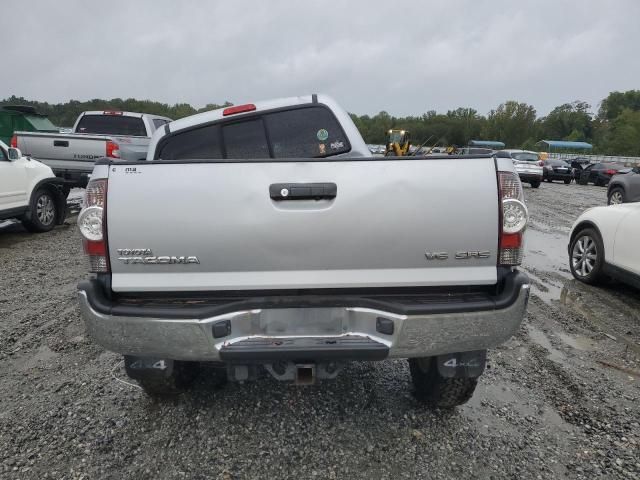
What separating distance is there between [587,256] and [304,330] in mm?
4993

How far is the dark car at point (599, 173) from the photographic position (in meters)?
24.7

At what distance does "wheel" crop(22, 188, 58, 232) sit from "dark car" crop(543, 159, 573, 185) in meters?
26.6

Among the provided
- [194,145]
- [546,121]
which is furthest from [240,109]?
[546,121]

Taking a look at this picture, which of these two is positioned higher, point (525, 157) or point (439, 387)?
point (525, 157)

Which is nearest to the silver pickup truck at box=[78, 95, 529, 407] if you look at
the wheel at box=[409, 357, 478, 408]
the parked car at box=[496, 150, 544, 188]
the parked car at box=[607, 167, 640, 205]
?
the wheel at box=[409, 357, 478, 408]

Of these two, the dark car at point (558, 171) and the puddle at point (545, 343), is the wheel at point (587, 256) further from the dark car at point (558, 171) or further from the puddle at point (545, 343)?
the dark car at point (558, 171)

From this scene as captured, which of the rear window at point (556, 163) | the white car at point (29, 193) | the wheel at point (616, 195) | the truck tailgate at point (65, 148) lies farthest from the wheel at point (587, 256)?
the rear window at point (556, 163)

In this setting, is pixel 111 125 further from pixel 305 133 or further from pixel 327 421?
pixel 327 421

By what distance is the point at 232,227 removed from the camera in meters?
2.16

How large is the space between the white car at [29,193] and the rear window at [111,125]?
331 centimetres

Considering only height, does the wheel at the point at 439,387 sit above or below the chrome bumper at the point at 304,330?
below

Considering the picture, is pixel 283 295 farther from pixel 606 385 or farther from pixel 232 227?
pixel 606 385

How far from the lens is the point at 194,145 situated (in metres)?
3.65

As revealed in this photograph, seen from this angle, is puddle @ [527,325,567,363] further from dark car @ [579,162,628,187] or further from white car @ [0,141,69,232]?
dark car @ [579,162,628,187]
